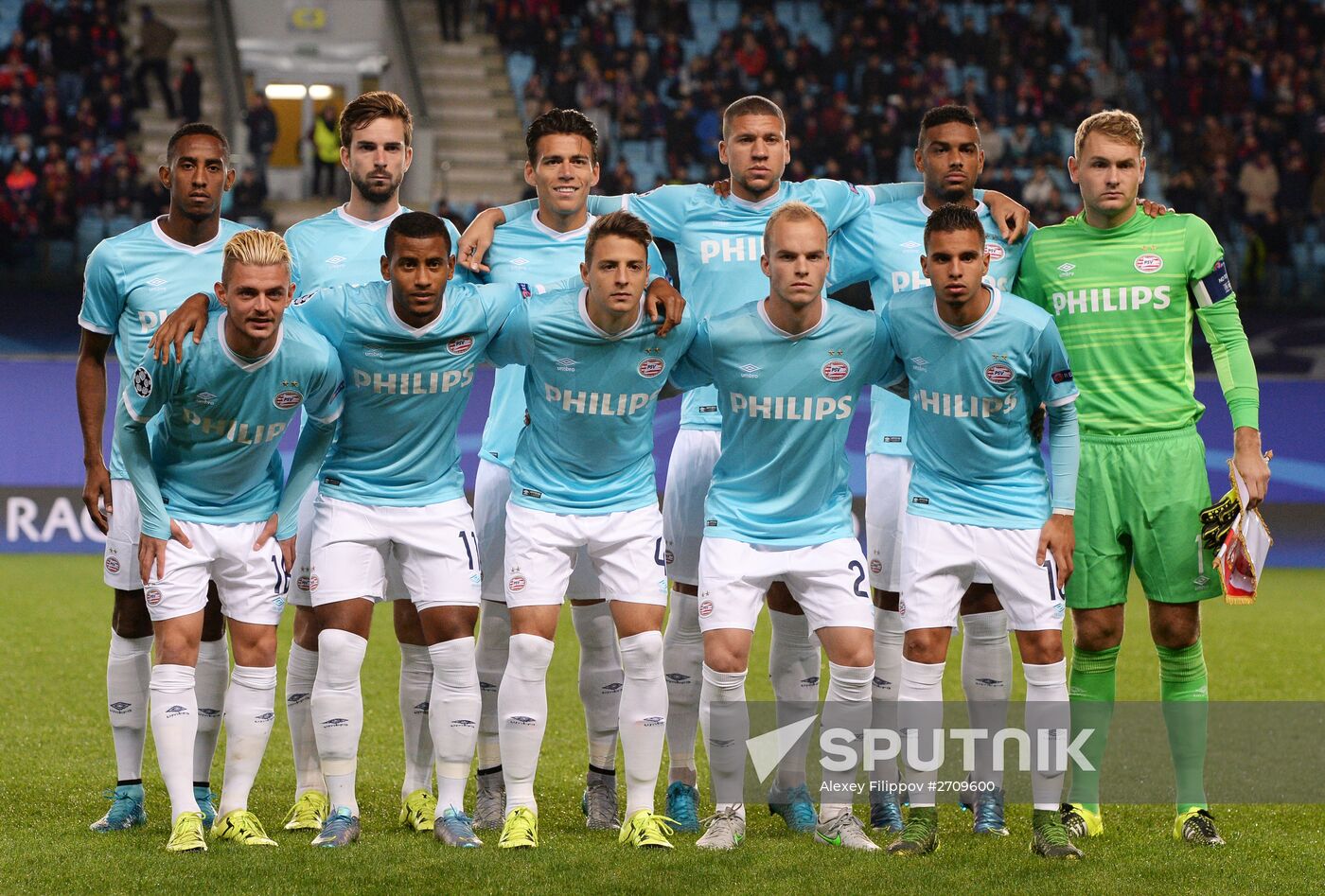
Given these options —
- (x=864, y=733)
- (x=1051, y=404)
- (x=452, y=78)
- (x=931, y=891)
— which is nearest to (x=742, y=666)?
(x=864, y=733)

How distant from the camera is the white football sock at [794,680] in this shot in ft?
18.5

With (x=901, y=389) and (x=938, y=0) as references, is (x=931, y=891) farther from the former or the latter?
(x=938, y=0)

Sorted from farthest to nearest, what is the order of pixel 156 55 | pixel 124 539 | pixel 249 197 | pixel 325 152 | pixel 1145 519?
pixel 156 55 → pixel 325 152 → pixel 249 197 → pixel 124 539 → pixel 1145 519

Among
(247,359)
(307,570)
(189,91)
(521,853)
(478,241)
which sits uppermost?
Answer: (189,91)

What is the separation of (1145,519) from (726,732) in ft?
5.28

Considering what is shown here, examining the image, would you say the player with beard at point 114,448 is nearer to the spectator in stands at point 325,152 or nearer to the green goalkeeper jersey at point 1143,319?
the green goalkeeper jersey at point 1143,319

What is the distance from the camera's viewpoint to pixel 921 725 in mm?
5121

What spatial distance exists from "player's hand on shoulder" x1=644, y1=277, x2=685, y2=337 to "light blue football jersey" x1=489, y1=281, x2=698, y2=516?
0.19 ft

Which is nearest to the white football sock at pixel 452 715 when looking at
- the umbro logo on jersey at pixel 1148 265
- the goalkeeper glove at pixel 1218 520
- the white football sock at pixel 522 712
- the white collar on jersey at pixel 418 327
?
the white football sock at pixel 522 712

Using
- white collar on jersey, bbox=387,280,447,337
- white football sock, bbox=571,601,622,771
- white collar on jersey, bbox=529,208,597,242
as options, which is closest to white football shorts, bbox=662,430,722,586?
white football sock, bbox=571,601,622,771

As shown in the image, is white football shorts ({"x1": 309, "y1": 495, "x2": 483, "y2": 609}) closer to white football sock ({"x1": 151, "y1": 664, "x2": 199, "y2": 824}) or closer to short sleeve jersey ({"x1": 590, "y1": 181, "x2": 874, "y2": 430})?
white football sock ({"x1": 151, "y1": 664, "x2": 199, "y2": 824})

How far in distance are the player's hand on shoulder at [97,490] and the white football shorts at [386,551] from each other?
0.84 m

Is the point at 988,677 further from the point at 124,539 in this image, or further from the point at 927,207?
the point at 124,539

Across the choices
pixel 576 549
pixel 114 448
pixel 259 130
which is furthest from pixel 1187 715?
pixel 259 130
